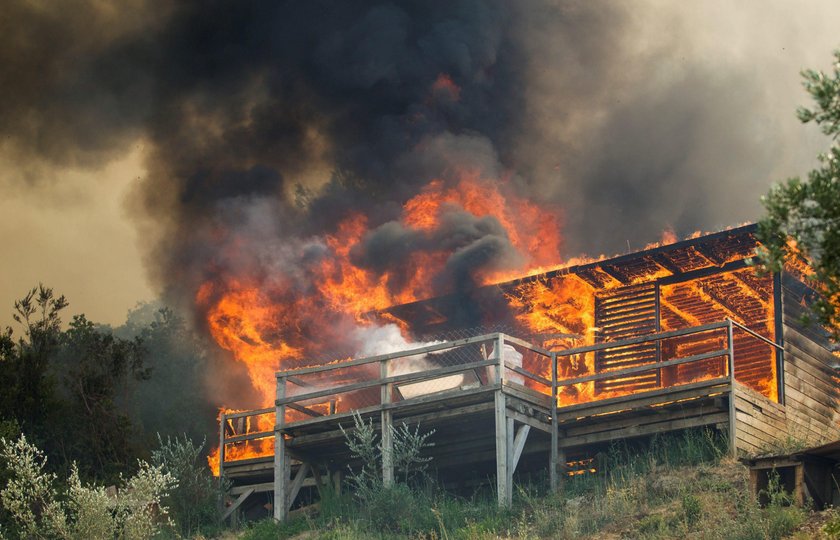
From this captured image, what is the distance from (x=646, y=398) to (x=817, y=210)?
10.1m

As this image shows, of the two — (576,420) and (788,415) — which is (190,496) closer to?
(576,420)

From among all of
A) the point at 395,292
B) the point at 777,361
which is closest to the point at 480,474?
the point at 777,361

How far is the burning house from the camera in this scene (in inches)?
775

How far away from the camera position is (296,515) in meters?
22.1

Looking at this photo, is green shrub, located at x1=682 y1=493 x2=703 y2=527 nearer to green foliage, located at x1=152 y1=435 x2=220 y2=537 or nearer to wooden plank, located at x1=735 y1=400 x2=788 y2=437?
wooden plank, located at x1=735 y1=400 x2=788 y2=437

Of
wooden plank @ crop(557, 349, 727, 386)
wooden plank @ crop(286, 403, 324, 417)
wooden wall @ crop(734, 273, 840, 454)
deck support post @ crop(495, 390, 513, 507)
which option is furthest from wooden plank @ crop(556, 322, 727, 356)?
wooden plank @ crop(286, 403, 324, 417)

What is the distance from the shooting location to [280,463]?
21.9m

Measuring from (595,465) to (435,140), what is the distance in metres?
20.3

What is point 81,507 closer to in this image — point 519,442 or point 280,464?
point 280,464

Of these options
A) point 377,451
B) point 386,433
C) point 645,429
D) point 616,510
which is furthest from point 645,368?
point 377,451

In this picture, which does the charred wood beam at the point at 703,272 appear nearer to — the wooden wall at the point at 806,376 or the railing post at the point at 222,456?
the wooden wall at the point at 806,376

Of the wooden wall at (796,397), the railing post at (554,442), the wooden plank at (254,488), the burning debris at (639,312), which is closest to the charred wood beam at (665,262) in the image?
the burning debris at (639,312)

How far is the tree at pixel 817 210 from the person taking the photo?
32.1 feet

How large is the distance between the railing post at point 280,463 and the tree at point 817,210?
13.7 meters
